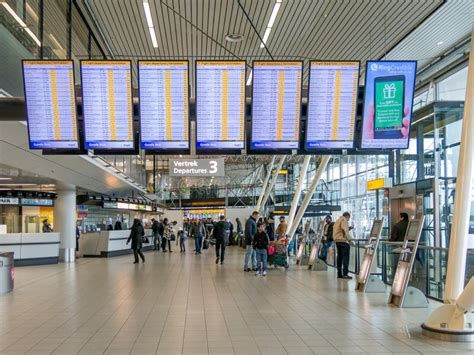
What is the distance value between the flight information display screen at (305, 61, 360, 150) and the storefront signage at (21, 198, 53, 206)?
64.4 ft

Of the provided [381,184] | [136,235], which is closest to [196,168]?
[136,235]

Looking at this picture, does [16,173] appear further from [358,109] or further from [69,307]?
[358,109]

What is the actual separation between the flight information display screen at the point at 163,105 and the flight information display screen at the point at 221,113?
0.22 meters

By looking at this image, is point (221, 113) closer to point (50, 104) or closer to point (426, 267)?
point (50, 104)

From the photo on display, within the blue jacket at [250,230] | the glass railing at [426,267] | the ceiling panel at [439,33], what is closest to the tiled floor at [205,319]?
the glass railing at [426,267]

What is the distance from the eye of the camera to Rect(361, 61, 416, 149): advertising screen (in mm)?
7411

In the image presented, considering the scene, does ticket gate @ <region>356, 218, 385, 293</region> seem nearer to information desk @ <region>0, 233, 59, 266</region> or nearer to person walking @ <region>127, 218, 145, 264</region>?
person walking @ <region>127, 218, 145, 264</region>

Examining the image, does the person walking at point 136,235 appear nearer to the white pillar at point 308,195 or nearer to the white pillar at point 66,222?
the white pillar at point 66,222

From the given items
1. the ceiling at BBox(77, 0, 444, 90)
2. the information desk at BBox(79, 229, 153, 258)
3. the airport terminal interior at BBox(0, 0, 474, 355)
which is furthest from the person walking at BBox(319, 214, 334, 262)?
the information desk at BBox(79, 229, 153, 258)

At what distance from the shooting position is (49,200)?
25.5 metres

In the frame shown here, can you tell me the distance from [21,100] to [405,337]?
20.5ft

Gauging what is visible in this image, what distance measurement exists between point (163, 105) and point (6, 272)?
6.09 metres

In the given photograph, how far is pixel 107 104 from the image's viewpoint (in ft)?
24.2

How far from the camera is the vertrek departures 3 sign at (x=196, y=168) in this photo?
2108 centimetres
